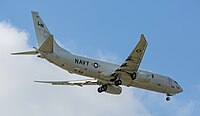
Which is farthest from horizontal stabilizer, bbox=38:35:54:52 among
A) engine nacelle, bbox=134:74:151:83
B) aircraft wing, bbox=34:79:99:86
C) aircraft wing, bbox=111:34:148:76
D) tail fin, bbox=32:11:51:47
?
aircraft wing, bbox=34:79:99:86

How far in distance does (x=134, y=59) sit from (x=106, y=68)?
497cm

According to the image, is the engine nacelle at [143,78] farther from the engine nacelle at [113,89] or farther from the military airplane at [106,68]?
the engine nacelle at [113,89]

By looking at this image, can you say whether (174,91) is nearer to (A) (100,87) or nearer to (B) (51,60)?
(A) (100,87)

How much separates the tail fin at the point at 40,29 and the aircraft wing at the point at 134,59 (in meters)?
9.42

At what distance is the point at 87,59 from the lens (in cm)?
6153

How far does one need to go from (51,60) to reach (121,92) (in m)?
14.1

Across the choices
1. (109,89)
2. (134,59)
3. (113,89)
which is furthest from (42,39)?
(113,89)

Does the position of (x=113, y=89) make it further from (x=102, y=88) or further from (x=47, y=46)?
(x=47, y=46)

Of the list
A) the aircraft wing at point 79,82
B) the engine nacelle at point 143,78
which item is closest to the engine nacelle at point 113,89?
the aircraft wing at point 79,82

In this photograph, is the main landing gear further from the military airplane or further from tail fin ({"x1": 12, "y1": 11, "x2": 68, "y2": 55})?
tail fin ({"x1": 12, "y1": 11, "x2": 68, "y2": 55})

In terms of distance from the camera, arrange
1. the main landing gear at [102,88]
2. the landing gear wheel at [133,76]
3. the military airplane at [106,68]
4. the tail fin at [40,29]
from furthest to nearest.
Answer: the main landing gear at [102,88] → the tail fin at [40,29] → the landing gear wheel at [133,76] → the military airplane at [106,68]

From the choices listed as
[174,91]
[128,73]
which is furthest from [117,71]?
[174,91]

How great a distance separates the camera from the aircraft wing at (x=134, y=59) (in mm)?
56875

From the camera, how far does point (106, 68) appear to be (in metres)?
63.1
